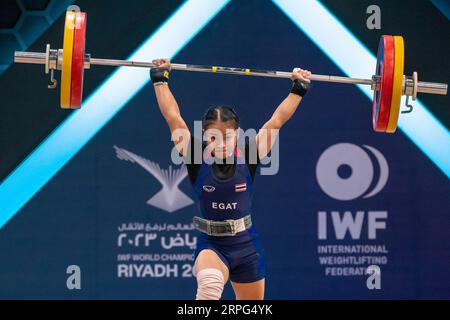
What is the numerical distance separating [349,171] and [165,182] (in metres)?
1.37

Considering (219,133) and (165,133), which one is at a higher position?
(165,133)

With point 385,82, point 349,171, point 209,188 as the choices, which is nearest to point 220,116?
point 209,188

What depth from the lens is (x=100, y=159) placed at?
273 inches

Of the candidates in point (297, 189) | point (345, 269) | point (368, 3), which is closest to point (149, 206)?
point (297, 189)

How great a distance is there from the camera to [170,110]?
5387 mm

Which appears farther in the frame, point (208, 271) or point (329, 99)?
point (329, 99)

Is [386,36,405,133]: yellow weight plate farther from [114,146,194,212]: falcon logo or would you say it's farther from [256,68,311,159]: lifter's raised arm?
[114,146,194,212]: falcon logo

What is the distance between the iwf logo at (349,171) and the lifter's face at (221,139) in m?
1.81

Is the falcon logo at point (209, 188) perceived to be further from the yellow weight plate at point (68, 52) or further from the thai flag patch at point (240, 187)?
the yellow weight plate at point (68, 52)

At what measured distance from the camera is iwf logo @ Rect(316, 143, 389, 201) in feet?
23.1

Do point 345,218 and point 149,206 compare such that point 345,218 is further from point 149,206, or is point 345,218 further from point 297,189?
point 149,206

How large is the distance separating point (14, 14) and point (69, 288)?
6.66ft

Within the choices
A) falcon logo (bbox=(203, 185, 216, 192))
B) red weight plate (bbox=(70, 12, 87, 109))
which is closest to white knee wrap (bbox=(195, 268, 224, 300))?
falcon logo (bbox=(203, 185, 216, 192))

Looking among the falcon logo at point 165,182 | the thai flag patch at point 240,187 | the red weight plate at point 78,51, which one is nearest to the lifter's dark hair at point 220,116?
the thai flag patch at point 240,187
